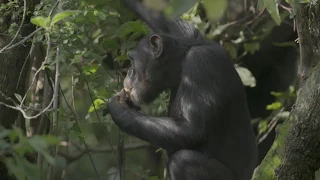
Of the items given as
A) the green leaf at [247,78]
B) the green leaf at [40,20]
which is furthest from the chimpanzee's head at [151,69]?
the green leaf at [247,78]

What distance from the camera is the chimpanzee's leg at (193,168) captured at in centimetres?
483

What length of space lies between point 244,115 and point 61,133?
196 centimetres

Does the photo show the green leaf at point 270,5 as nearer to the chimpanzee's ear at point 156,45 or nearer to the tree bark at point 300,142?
the tree bark at point 300,142

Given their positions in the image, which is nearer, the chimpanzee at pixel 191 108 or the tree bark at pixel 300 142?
the tree bark at pixel 300 142

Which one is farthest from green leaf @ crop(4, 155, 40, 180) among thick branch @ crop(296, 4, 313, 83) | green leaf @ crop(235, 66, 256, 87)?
green leaf @ crop(235, 66, 256, 87)

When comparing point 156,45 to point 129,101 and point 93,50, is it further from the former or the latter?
point 93,50

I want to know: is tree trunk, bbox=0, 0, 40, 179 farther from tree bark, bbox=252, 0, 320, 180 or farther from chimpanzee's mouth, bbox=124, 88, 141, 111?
tree bark, bbox=252, 0, 320, 180

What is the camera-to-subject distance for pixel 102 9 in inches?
222

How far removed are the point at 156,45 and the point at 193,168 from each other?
1108 mm

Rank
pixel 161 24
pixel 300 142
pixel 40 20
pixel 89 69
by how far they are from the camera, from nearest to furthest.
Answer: pixel 300 142
pixel 40 20
pixel 89 69
pixel 161 24

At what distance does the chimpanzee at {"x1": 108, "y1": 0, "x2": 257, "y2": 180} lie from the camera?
4.88 meters

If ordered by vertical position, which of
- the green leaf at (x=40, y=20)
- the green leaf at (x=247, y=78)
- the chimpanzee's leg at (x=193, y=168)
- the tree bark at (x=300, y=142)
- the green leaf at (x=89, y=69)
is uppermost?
the green leaf at (x=40, y=20)

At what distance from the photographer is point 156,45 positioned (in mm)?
5262

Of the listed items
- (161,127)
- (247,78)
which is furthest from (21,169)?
(247,78)
